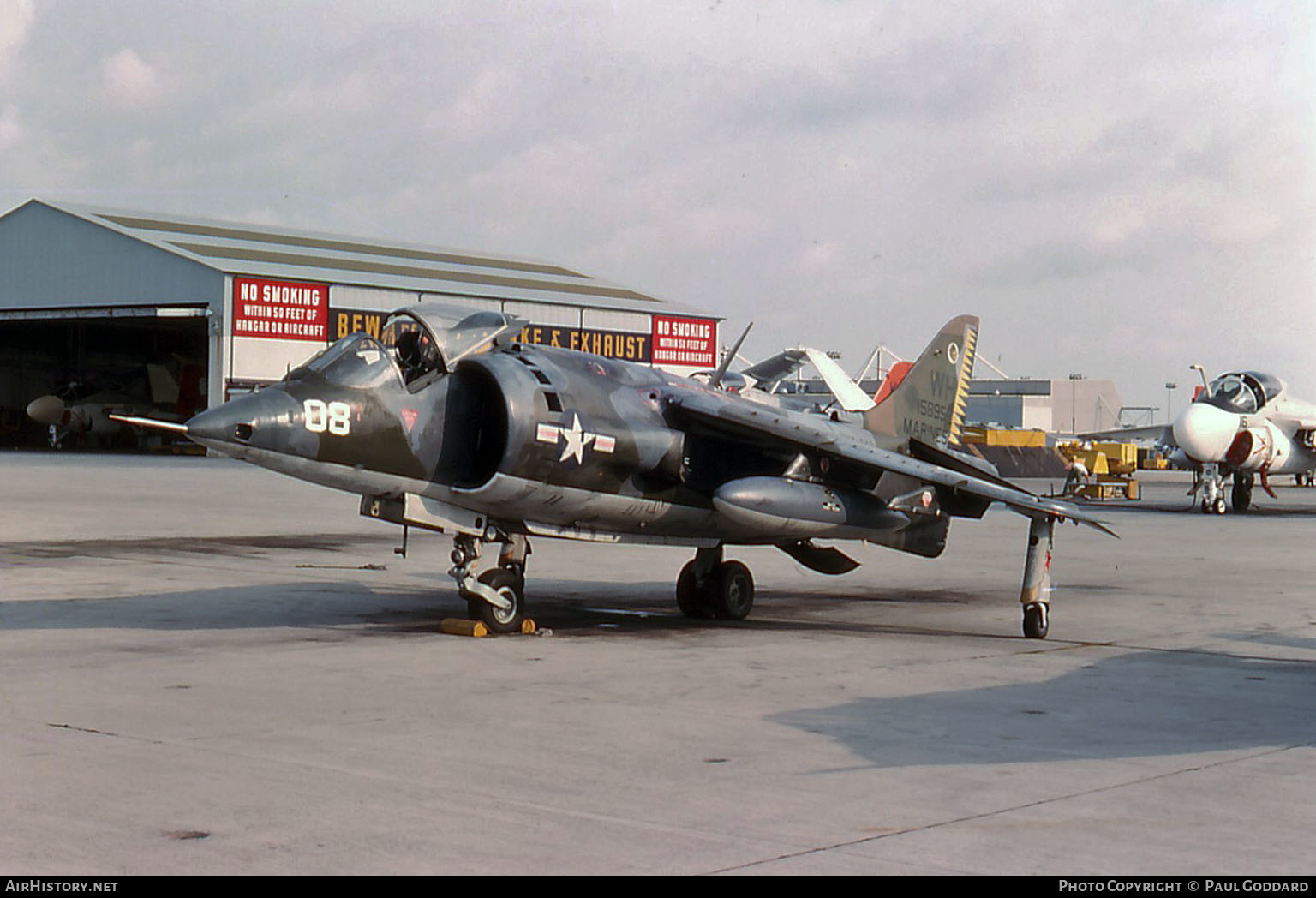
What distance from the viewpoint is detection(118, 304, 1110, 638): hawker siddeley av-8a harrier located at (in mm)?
12008

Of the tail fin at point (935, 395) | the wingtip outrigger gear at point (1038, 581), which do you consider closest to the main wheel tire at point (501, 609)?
the wingtip outrigger gear at point (1038, 581)

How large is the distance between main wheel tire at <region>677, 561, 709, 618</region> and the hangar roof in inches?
1883

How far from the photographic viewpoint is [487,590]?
41.5ft

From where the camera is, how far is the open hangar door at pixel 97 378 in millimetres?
70438

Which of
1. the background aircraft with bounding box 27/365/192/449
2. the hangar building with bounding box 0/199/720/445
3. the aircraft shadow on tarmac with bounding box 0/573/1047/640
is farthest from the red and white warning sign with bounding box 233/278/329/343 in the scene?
the aircraft shadow on tarmac with bounding box 0/573/1047/640

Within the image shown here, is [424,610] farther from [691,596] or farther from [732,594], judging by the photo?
[732,594]

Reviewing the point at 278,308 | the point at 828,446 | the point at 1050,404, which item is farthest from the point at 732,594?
the point at 1050,404

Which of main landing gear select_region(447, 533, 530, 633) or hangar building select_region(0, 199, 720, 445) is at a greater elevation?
hangar building select_region(0, 199, 720, 445)

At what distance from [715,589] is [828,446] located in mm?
2097

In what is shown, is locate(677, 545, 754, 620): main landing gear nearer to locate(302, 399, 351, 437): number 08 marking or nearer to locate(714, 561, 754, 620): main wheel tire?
locate(714, 561, 754, 620): main wheel tire

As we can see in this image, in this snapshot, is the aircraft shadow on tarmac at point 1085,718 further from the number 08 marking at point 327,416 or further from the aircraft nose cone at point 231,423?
the aircraft nose cone at point 231,423
